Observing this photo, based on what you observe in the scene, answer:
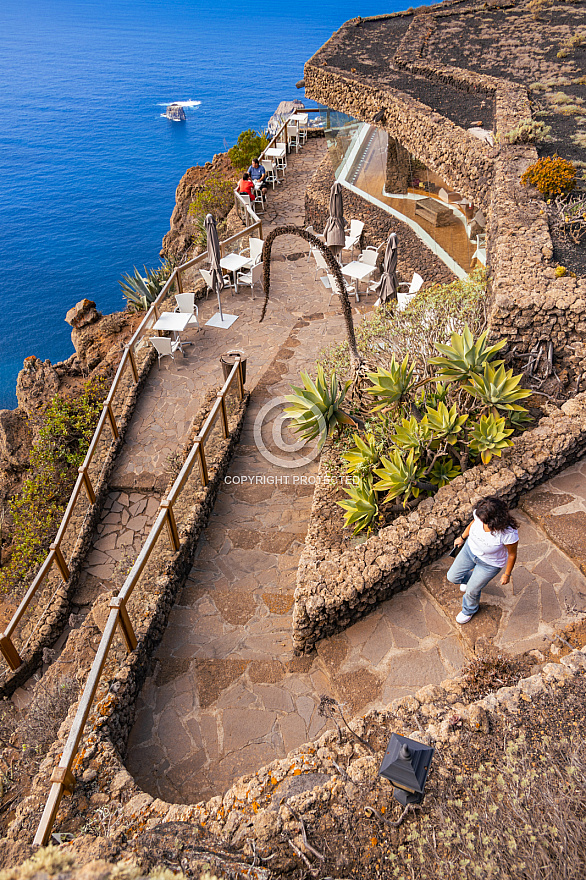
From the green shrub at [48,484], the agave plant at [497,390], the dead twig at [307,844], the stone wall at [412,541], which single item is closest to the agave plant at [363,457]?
the stone wall at [412,541]

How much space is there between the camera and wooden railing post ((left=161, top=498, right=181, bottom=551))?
6571mm

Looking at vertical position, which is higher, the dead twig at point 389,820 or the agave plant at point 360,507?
the dead twig at point 389,820

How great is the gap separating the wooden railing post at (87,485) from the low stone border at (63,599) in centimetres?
12

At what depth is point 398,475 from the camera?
21.7ft

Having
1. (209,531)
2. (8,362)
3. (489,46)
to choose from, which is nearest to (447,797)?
(209,531)

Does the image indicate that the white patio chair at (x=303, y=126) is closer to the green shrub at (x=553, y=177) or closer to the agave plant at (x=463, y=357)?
the green shrub at (x=553, y=177)

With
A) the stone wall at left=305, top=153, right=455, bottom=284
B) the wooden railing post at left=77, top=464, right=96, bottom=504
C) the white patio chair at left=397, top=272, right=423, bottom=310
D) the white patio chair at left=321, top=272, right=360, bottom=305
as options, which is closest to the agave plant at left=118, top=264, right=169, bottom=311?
the stone wall at left=305, top=153, right=455, bottom=284

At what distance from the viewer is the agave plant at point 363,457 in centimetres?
714

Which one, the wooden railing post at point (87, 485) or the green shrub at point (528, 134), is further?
the green shrub at point (528, 134)

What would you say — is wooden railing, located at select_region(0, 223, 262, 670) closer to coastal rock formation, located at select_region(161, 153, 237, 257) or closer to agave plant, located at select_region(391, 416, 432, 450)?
agave plant, located at select_region(391, 416, 432, 450)

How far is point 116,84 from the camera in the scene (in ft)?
338

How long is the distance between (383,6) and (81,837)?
8353 inches

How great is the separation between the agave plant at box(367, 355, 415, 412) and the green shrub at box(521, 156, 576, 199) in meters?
5.92

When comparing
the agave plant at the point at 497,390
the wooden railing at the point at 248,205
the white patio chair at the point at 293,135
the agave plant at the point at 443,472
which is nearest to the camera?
the agave plant at the point at 497,390
